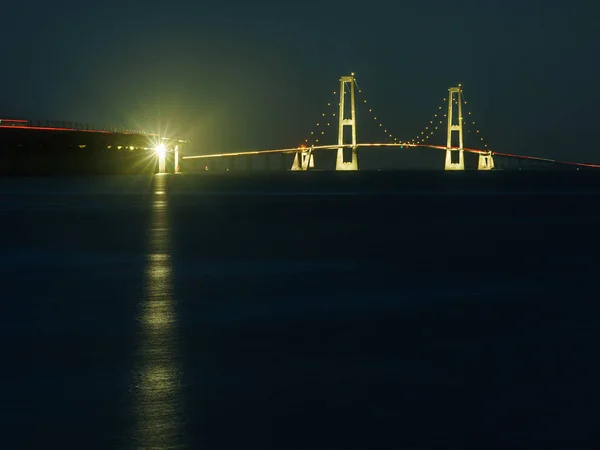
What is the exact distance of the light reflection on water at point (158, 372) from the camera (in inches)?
180

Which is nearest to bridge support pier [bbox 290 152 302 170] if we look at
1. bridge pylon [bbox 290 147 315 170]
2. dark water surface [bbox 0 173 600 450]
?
bridge pylon [bbox 290 147 315 170]

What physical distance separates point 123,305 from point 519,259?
6.37 metres

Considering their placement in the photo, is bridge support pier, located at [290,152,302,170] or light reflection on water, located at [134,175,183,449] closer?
light reflection on water, located at [134,175,183,449]

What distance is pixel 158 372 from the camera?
589 centimetres

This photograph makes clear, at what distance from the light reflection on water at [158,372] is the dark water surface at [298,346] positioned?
2 centimetres

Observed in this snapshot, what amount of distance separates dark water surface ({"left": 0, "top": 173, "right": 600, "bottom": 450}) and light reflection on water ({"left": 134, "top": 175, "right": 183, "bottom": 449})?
0.7 inches

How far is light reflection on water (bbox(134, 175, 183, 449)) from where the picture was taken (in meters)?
4.57

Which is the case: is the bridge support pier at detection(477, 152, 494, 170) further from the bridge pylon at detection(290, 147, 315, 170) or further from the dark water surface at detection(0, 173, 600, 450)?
the dark water surface at detection(0, 173, 600, 450)

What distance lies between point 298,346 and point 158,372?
1.20 metres

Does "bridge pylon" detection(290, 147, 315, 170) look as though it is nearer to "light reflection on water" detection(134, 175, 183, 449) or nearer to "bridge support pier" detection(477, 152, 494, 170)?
"bridge support pier" detection(477, 152, 494, 170)

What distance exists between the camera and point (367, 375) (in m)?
5.79

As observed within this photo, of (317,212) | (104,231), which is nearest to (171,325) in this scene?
(104,231)

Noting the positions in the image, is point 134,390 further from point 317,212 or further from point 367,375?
point 317,212

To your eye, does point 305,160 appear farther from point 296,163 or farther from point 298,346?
point 298,346
